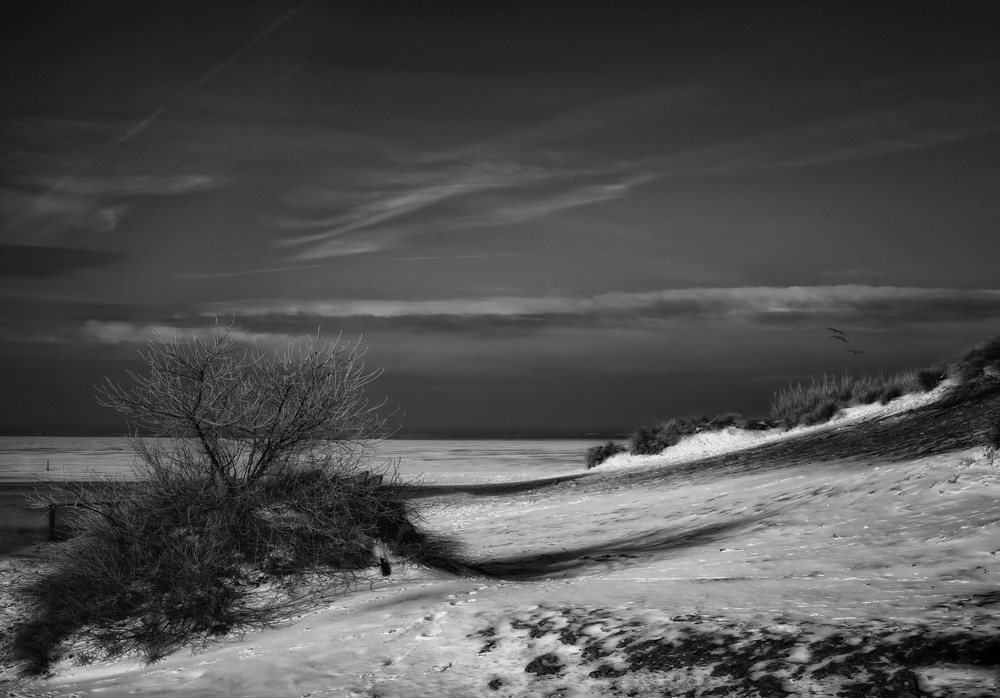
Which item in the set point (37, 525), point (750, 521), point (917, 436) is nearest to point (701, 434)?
point (917, 436)

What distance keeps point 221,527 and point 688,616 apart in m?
6.07

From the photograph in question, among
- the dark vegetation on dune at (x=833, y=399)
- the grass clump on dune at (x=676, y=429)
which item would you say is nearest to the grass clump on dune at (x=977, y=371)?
the dark vegetation on dune at (x=833, y=399)

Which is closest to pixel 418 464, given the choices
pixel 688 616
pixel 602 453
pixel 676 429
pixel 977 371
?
pixel 602 453

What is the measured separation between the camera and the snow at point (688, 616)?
5055 mm

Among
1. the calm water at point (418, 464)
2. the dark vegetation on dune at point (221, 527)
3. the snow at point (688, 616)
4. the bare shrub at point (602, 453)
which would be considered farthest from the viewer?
the calm water at point (418, 464)

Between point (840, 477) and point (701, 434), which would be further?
point (701, 434)

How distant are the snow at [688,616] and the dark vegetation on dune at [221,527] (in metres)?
0.50

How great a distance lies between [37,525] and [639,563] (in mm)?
12885

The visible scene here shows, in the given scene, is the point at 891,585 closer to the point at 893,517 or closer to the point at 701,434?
the point at 893,517

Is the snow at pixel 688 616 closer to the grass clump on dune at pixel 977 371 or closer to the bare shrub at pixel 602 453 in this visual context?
the grass clump on dune at pixel 977 371

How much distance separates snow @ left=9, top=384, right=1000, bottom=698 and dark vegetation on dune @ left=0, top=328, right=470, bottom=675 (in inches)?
19.8

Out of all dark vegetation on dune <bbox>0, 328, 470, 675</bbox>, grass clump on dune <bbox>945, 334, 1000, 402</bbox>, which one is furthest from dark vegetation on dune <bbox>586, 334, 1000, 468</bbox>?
dark vegetation on dune <bbox>0, 328, 470, 675</bbox>

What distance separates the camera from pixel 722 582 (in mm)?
7277

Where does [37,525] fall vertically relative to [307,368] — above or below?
below
